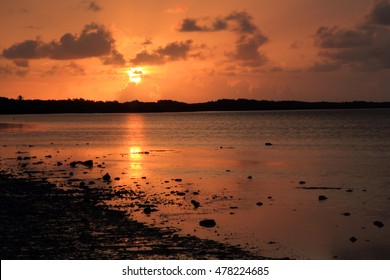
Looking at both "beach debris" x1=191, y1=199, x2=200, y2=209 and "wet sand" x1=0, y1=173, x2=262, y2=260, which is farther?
"beach debris" x1=191, y1=199, x2=200, y2=209

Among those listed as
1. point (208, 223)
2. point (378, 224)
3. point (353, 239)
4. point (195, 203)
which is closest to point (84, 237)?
point (208, 223)

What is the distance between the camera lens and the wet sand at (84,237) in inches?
658

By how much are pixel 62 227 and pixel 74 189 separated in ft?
33.6

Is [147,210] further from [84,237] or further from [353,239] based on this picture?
[353,239]

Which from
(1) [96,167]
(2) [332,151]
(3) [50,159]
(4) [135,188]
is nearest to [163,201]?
(4) [135,188]

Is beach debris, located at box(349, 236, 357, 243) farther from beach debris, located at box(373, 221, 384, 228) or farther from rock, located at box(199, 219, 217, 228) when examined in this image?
rock, located at box(199, 219, 217, 228)

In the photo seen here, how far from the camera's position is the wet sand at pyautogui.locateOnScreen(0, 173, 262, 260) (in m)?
16.7

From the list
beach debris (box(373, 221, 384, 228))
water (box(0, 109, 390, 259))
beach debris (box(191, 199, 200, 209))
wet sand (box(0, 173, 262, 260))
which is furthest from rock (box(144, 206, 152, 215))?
beach debris (box(373, 221, 384, 228))

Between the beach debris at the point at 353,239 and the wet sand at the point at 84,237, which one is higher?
the wet sand at the point at 84,237

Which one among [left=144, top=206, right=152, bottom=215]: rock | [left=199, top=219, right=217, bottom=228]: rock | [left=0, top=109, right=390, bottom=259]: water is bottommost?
[left=0, top=109, right=390, bottom=259]: water

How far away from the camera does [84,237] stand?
18609mm

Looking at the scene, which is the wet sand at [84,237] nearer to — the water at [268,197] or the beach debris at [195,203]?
the water at [268,197]

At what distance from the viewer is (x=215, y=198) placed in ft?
95.0

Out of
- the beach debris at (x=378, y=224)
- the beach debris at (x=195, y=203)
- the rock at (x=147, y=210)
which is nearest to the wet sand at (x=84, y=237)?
the rock at (x=147, y=210)
